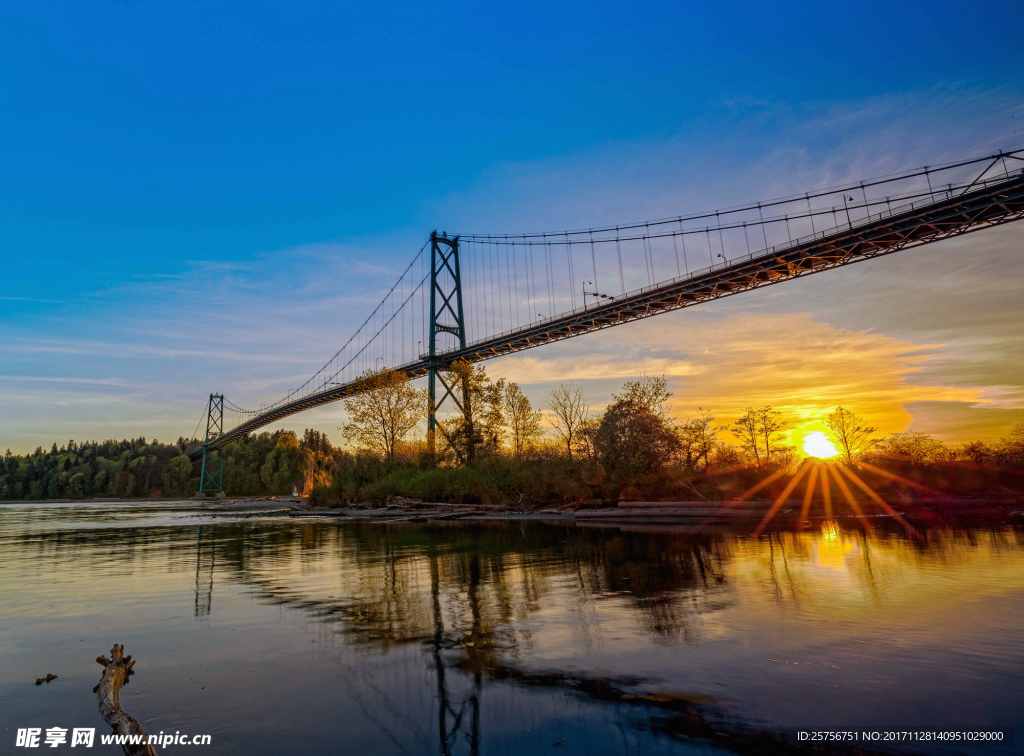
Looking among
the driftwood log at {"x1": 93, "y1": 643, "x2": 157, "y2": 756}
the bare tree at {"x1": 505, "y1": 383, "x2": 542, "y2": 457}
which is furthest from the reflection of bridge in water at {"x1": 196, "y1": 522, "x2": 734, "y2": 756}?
the bare tree at {"x1": 505, "y1": 383, "x2": 542, "y2": 457}

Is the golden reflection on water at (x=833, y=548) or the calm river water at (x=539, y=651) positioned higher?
the calm river water at (x=539, y=651)

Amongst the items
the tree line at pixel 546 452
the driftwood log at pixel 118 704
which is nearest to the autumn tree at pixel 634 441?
the tree line at pixel 546 452

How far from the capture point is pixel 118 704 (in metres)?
4.24

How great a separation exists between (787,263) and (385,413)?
3081 cm

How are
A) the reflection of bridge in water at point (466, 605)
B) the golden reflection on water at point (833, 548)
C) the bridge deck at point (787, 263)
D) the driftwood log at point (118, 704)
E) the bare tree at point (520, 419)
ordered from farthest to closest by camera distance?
1. the bare tree at point (520, 419)
2. the bridge deck at point (787, 263)
3. the golden reflection on water at point (833, 548)
4. the reflection of bridge in water at point (466, 605)
5. the driftwood log at point (118, 704)

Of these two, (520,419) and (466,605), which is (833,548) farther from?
(520,419)

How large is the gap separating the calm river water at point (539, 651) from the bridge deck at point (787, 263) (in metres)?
22.1

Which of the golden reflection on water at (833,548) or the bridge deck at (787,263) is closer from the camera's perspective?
the golden reflection on water at (833,548)

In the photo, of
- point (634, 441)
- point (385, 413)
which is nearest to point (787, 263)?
point (634, 441)

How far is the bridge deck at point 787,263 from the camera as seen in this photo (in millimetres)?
25641

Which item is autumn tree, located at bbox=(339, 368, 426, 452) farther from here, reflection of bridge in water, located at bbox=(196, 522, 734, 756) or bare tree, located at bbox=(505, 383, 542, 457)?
reflection of bridge in water, located at bbox=(196, 522, 734, 756)

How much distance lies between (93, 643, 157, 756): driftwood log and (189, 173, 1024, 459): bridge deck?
1367 inches

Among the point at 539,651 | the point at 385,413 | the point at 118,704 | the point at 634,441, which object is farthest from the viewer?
the point at 385,413

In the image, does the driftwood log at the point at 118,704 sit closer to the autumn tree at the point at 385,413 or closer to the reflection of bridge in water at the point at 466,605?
the reflection of bridge in water at the point at 466,605
